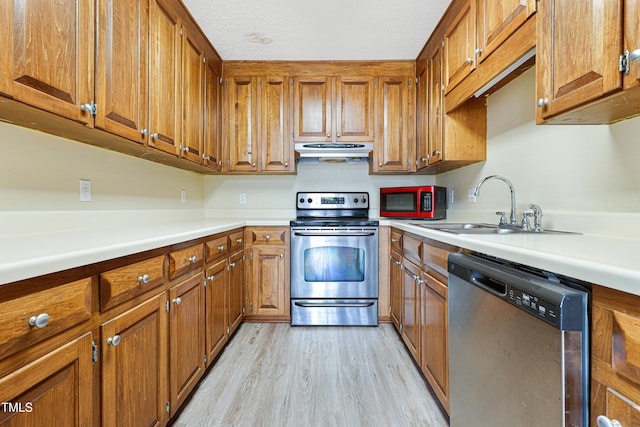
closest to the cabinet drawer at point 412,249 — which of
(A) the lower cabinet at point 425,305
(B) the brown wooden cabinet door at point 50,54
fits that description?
(A) the lower cabinet at point 425,305

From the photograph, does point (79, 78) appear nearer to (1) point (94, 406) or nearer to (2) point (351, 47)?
(1) point (94, 406)

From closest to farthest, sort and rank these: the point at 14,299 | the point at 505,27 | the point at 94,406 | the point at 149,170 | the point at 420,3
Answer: the point at 14,299, the point at 94,406, the point at 505,27, the point at 420,3, the point at 149,170

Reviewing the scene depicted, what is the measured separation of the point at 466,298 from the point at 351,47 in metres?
2.12

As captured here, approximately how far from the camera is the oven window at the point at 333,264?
2.48m

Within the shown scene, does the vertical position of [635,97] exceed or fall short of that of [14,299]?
it exceeds it

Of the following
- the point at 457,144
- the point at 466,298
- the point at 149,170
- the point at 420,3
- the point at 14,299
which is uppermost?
the point at 420,3

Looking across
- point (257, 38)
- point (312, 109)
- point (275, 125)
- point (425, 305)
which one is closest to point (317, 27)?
point (257, 38)

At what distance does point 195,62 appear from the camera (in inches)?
84.0

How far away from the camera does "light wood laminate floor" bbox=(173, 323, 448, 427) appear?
1.43 meters

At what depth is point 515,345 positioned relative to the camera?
2.78 ft

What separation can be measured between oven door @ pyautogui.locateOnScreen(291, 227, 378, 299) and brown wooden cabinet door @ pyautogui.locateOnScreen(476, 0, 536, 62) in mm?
1443

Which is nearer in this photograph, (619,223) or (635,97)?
(635,97)

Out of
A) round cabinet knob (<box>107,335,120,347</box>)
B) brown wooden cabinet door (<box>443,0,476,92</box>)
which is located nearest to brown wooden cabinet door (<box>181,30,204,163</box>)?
round cabinet knob (<box>107,335,120,347</box>)

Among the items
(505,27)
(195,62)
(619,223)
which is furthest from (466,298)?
(195,62)
